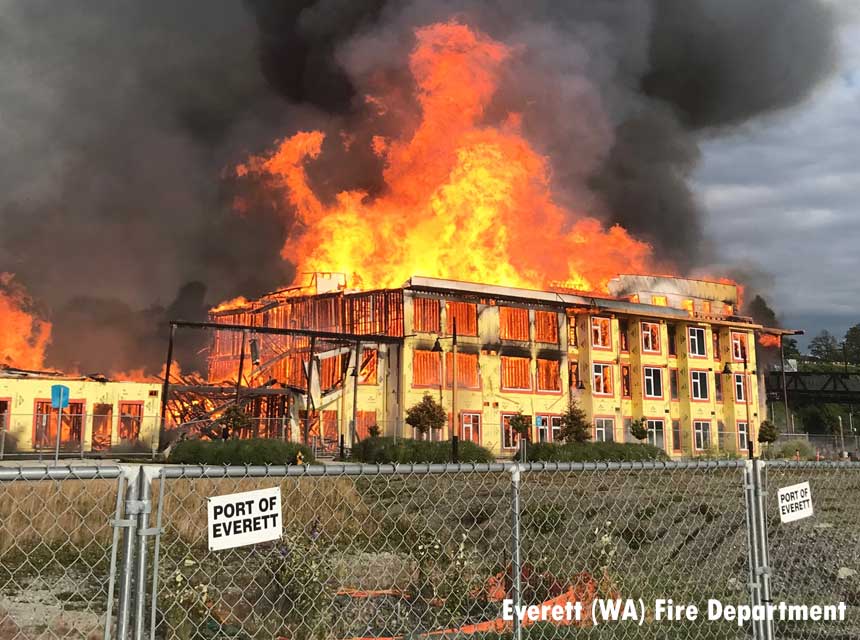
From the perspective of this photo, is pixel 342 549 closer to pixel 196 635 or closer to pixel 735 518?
pixel 196 635

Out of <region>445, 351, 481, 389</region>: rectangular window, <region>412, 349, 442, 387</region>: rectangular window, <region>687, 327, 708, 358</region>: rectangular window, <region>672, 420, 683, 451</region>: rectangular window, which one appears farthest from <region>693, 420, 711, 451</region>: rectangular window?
<region>412, 349, 442, 387</region>: rectangular window

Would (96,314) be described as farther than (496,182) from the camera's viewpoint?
Yes

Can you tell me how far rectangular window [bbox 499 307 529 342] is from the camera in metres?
51.1

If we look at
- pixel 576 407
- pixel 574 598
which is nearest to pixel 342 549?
pixel 574 598

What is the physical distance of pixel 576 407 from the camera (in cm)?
5275

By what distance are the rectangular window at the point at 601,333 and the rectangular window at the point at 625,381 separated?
211 cm

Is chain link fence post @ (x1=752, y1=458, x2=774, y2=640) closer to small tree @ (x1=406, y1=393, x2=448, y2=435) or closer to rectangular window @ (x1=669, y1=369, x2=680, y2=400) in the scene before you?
small tree @ (x1=406, y1=393, x2=448, y2=435)

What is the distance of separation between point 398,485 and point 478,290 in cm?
2418

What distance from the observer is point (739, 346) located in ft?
202

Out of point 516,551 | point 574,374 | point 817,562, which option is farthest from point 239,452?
point 574,374

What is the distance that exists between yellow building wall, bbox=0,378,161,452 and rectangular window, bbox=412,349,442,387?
A: 1449 cm

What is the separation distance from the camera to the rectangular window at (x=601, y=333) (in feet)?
181

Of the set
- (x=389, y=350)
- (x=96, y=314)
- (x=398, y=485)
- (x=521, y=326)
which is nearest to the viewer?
(x=398, y=485)

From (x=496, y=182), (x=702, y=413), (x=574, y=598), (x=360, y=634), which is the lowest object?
(x=360, y=634)
